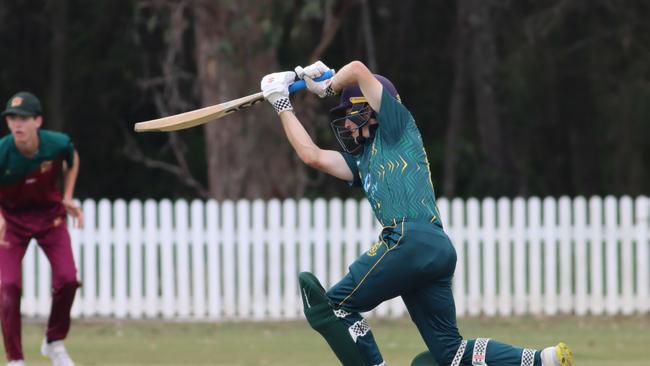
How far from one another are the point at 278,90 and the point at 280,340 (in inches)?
225

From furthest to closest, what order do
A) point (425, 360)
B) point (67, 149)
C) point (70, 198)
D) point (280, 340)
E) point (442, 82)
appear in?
point (442, 82) < point (280, 340) < point (70, 198) < point (67, 149) < point (425, 360)

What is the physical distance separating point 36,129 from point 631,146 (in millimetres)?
18159

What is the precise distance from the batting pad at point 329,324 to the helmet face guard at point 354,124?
29.2 inches

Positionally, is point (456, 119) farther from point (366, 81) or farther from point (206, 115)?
point (366, 81)

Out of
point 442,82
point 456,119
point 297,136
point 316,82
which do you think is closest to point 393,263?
point 297,136

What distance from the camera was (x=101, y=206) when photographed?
538 inches

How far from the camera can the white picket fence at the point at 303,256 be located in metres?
13.5

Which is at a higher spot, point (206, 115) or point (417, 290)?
point (206, 115)

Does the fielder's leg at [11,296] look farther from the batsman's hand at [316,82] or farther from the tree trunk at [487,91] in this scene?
the tree trunk at [487,91]

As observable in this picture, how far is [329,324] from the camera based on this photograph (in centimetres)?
600

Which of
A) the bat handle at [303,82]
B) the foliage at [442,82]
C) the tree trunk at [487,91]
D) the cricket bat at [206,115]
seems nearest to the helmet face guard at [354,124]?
the bat handle at [303,82]

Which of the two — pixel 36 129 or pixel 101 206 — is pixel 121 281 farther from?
pixel 36 129

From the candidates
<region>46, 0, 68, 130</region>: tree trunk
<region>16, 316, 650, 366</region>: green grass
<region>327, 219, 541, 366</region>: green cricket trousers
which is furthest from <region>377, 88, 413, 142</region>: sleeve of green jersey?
<region>46, 0, 68, 130</region>: tree trunk

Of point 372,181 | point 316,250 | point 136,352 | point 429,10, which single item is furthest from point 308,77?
point 429,10
